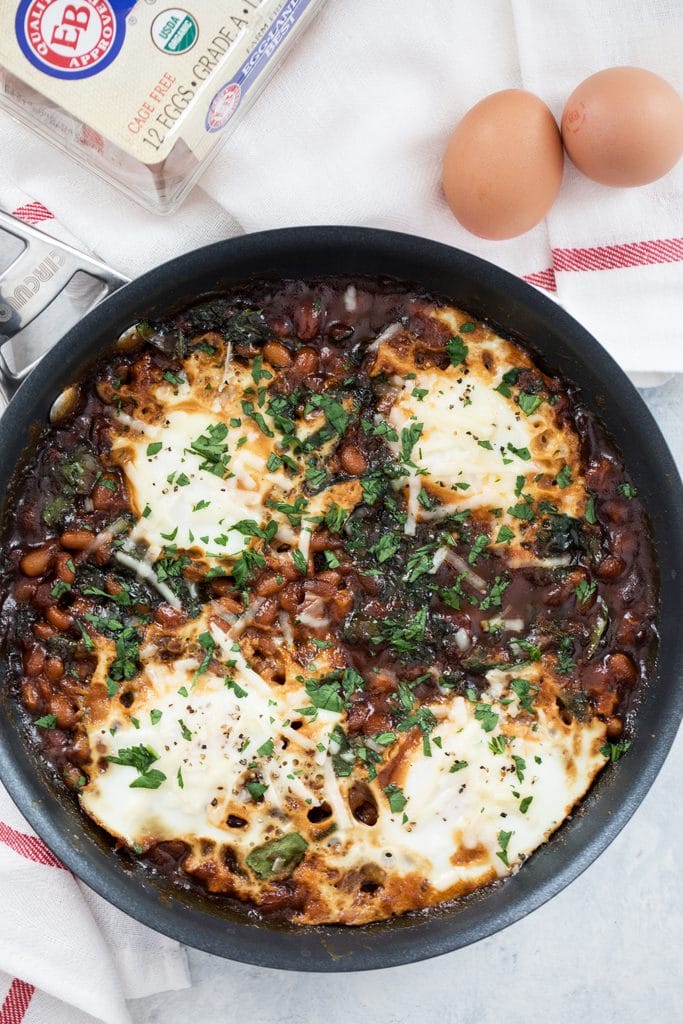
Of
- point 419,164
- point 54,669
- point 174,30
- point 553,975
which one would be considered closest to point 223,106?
point 174,30

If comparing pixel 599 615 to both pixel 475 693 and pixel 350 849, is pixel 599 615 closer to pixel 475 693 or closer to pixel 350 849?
pixel 475 693

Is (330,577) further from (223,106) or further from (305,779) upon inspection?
(223,106)

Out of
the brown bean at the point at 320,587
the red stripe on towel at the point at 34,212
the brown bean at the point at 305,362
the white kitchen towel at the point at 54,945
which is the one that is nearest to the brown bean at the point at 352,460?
the brown bean at the point at 305,362

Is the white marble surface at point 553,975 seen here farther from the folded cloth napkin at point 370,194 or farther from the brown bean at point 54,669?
the brown bean at point 54,669

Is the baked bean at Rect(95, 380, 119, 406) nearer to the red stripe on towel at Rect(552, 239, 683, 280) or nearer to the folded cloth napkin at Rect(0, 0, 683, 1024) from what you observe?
the folded cloth napkin at Rect(0, 0, 683, 1024)

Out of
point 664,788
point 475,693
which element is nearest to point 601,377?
point 475,693

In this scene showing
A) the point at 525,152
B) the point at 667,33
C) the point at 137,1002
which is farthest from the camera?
the point at 137,1002
